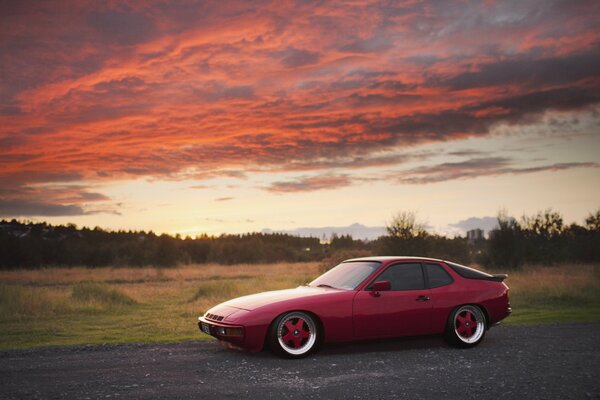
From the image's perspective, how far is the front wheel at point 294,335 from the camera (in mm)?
8148

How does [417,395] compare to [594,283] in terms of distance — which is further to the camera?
[594,283]

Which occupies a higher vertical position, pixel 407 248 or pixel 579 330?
pixel 407 248

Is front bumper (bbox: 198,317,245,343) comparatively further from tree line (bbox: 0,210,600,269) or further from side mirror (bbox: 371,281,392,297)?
tree line (bbox: 0,210,600,269)

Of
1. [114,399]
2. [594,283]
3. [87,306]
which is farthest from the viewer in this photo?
[594,283]

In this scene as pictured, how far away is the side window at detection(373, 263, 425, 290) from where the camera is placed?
9172 mm

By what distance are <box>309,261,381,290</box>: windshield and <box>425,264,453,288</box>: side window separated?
890mm

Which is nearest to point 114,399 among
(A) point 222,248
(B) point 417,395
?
(B) point 417,395

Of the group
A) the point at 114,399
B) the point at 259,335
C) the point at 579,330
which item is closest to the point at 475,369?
the point at 259,335

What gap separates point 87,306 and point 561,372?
15.0m

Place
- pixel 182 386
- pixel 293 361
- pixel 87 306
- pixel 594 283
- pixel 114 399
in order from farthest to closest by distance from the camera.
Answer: pixel 594 283, pixel 87 306, pixel 293 361, pixel 182 386, pixel 114 399

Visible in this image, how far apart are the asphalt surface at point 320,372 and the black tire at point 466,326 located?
0.57 ft

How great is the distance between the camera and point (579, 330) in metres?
11.5

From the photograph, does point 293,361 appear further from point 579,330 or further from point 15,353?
point 579,330

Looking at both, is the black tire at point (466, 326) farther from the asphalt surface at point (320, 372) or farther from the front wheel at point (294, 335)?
the front wheel at point (294, 335)
